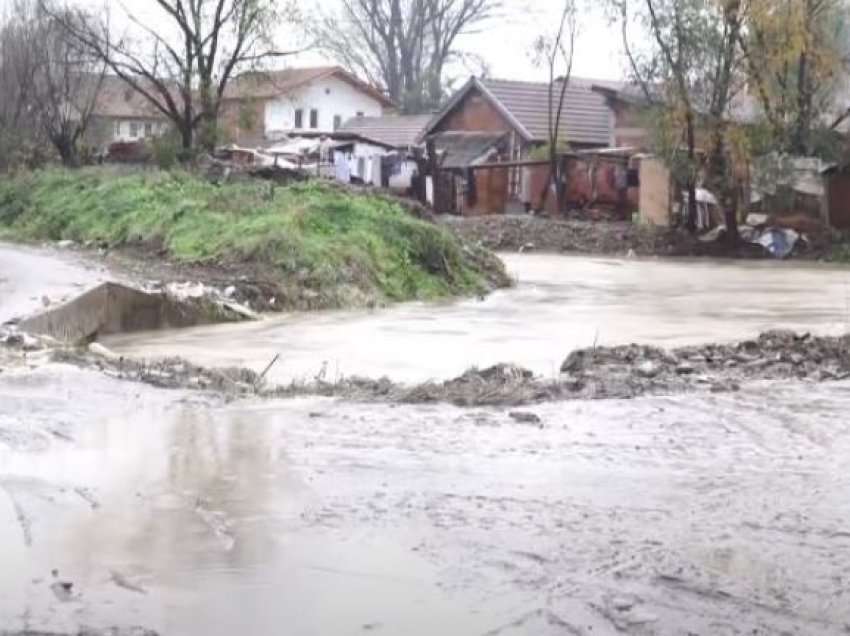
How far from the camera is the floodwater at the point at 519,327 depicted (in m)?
14.2

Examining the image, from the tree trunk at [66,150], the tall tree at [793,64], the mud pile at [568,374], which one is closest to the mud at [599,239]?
the tall tree at [793,64]

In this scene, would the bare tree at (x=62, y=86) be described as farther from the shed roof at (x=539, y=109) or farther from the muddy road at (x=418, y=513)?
the muddy road at (x=418, y=513)

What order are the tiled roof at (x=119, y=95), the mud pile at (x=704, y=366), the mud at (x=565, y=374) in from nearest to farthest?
the mud at (x=565, y=374) → the mud pile at (x=704, y=366) → the tiled roof at (x=119, y=95)

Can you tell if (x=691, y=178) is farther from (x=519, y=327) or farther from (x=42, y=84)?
(x=42, y=84)

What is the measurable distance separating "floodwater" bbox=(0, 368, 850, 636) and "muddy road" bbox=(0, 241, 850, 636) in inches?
0.7

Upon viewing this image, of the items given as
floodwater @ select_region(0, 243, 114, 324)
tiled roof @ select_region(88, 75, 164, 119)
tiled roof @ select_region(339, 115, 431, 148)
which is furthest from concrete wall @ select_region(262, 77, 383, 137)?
floodwater @ select_region(0, 243, 114, 324)

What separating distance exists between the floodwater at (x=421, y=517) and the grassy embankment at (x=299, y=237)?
10.8 m

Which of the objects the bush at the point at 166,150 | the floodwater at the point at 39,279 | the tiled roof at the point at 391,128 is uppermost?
the tiled roof at the point at 391,128

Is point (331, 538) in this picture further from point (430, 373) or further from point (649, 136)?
point (649, 136)

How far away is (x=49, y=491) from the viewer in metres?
7.11

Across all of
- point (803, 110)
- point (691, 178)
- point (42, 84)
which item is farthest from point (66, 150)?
point (803, 110)

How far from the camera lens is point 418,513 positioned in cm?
682

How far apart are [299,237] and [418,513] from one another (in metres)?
15.1

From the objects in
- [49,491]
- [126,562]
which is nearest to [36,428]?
[49,491]
